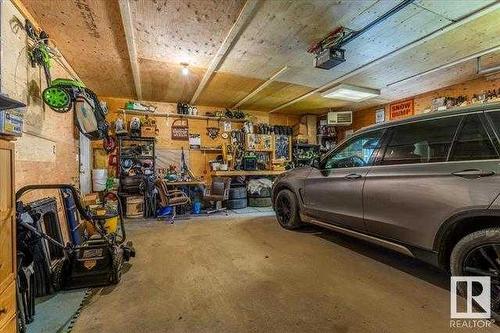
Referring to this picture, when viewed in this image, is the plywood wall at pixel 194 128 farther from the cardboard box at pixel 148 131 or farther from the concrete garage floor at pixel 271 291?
the concrete garage floor at pixel 271 291

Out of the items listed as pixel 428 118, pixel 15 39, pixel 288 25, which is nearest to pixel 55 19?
pixel 15 39

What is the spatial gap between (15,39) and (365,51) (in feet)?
12.8

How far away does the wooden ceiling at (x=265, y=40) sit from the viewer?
7.83ft

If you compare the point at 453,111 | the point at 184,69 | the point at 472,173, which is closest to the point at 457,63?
the point at 453,111

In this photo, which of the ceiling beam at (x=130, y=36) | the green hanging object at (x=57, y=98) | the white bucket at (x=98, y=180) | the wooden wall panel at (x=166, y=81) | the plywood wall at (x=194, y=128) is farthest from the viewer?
the plywood wall at (x=194, y=128)

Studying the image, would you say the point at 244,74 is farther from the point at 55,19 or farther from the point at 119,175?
the point at 119,175

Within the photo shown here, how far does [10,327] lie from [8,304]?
120 millimetres

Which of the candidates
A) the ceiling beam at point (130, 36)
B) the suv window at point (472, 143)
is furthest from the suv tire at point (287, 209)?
the ceiling beam at point (130, 36)

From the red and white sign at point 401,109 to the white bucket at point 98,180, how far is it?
6685mm

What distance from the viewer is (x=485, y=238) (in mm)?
1672

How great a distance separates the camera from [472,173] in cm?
174

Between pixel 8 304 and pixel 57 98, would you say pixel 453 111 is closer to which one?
pixel 8 304

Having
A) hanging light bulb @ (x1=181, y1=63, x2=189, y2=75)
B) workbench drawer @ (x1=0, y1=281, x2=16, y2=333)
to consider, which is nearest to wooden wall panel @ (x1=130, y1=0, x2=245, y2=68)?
hanging light bulb @ (x1=181, y1=63, x2=189, y2=75)

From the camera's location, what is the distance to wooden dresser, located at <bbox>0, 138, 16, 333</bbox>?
3.81 ft
